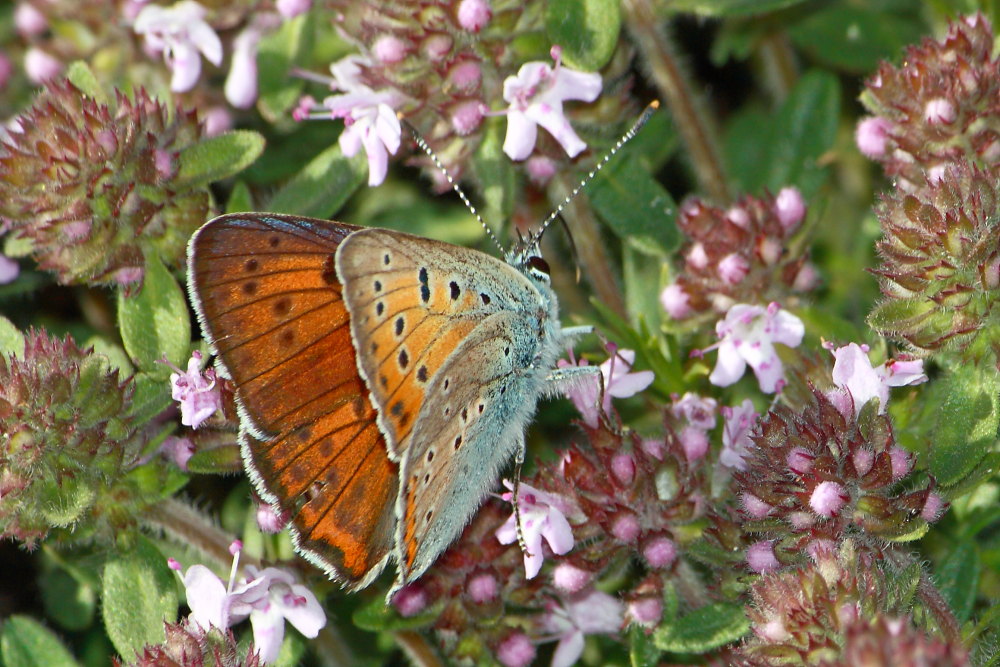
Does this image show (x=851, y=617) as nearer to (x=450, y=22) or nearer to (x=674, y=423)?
(x=674, y=423)

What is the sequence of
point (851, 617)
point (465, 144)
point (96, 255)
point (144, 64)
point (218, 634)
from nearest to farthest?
point (851, 617) → point (218, 634) → point (96, 255) → point (465, 144) → point (144, 64)

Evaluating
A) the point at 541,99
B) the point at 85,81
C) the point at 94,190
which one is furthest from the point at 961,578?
the point at 85,81

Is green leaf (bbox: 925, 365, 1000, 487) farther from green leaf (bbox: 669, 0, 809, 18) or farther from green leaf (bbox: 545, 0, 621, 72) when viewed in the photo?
green leaf (bbox: 669, 0, 809, 18)

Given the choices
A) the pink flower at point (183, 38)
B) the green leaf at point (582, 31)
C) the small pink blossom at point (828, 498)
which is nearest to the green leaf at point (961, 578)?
the small pink blossom at point (828, 498)

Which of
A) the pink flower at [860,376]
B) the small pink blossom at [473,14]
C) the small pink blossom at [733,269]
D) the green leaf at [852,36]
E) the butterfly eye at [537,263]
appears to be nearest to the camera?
the pink flower at [860,376]

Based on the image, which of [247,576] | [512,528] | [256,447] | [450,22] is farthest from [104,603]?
[450,22]

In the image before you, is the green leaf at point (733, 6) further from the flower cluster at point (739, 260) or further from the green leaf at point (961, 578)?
the green leaf at point (961, 578)
